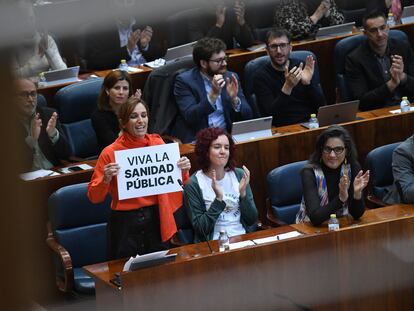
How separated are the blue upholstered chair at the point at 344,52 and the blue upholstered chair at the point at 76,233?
2044 millimetres

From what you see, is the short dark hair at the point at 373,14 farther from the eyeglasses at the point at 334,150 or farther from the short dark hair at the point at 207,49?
the eyeglasses at the point at 334,150

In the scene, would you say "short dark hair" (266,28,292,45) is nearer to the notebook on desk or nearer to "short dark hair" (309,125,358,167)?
the notebook on desk

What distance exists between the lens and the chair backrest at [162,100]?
15.3ft

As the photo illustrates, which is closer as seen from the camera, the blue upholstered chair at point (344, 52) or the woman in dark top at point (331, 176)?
the woman in dark top at point (331, 176)

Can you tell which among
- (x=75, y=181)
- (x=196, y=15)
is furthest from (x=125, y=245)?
(x=196, y=15)

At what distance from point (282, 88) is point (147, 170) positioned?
5.16ft

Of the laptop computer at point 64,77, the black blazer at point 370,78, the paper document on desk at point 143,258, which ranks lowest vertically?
the paper document on desk at point 143,258

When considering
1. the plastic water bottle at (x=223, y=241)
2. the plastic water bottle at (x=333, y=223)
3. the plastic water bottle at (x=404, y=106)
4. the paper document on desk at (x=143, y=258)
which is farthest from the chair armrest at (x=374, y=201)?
the paper document on desk at (x=143, y=258)

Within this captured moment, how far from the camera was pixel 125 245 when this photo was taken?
11.7ft

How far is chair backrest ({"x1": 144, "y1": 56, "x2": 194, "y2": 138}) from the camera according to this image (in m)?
4.66

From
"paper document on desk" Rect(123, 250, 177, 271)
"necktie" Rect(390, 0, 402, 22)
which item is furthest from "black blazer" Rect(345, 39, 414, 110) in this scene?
"paper document on desk" Rect(123, 250, 177, 271)

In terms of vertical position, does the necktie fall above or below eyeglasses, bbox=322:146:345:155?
above

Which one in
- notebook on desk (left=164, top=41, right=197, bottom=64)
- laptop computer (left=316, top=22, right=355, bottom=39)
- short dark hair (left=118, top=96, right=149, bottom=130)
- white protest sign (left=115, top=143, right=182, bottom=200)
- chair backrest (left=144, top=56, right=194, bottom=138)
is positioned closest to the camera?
white protest sign (left=115, top=143, right=182, bottom=200)

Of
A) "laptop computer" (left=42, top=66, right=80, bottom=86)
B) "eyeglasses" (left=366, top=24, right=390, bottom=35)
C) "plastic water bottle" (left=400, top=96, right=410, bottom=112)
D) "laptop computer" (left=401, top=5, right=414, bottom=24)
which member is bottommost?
"plastic water bottle" (left=400, top=96, right=410, bottom=112)
